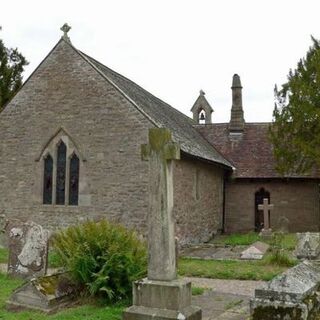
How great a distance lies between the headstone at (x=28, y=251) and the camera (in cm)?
1112

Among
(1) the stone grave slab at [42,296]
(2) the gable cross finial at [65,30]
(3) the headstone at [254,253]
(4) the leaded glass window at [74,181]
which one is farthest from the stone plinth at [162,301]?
(2) the gable cross finial at [65,30]

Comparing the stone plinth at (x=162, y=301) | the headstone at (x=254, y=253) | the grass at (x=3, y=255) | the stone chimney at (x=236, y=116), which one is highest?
the stone chimney at (x=236, y=116)

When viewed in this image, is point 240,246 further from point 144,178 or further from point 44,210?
point 44,210

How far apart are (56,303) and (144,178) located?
28.0 feet

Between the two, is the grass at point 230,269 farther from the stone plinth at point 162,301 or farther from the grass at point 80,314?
the stone plinth at point 162,301

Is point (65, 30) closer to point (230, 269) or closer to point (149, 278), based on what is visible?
point (230, 269)

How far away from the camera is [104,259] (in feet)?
29.9

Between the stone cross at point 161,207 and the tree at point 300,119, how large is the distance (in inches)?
563

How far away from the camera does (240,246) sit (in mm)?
19594

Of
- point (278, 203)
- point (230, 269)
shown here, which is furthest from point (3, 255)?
point (278, 203)

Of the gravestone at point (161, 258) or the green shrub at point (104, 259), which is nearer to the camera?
the gravestone at point (161, 258)

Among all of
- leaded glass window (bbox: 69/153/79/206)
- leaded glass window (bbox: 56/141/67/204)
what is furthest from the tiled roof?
leaded glass window (bbox: 56/141/67/204)

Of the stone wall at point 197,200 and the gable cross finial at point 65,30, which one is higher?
the gable cross finial at point 65,30

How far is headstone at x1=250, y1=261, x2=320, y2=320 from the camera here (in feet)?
16.8
